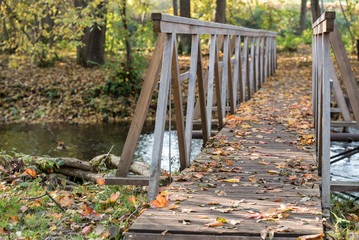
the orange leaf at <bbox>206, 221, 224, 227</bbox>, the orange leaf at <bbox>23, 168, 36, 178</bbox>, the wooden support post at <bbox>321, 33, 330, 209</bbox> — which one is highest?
the wooden support post at <bbox>321, 33, 330, 209</bbox>

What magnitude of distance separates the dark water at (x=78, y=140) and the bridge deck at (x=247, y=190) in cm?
257

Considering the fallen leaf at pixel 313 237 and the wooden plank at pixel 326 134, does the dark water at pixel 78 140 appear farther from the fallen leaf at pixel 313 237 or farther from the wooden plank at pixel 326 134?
the fallen leaf at pixel 313 237

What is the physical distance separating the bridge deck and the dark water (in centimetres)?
257

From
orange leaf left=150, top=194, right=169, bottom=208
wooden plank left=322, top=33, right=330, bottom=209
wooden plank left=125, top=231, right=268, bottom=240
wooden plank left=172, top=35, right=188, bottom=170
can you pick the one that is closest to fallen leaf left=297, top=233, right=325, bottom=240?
wooden plank left=125, top=231, right=268, bottom=240

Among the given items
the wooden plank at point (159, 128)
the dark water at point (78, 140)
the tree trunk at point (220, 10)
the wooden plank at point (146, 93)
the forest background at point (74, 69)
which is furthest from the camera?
the tree trunk at point (220, 10)

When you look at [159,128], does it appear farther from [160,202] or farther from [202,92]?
[202,92]

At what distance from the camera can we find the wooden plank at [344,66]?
4.43 meters

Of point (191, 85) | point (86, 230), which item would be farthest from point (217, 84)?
point (86, 230)

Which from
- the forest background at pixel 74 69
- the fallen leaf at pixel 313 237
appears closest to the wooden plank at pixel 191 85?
the fallen leaf at pixel 313 237

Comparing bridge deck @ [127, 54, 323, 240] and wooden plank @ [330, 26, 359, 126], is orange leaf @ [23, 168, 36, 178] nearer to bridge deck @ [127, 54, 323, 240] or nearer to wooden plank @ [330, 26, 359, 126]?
bridge deck @ [127, 54, 323, 240]

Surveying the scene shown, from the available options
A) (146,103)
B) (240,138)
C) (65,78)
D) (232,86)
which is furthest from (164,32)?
(65,78)

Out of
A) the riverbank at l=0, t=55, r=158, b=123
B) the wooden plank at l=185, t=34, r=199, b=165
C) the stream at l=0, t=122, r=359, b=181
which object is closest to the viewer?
the wooden plank at l=185, t=34, r=199, b=165

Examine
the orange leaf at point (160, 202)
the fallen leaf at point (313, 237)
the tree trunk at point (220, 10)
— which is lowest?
the fallen leaf at point (313, 237)

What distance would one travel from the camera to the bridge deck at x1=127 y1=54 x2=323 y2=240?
10.0 ft
